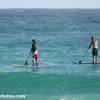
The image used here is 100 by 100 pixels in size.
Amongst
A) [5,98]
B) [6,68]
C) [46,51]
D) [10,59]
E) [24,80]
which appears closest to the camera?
[5,98]

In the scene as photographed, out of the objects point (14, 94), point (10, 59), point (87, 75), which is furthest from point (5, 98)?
point (10, 59)

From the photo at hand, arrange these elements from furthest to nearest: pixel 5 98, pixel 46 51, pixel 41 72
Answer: pixel 46 51, pixel 41 72, pixel 5 98

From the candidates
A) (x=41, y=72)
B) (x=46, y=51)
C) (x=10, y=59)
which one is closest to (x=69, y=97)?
(x=41, y=72)

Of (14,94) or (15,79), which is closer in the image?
(14,94)

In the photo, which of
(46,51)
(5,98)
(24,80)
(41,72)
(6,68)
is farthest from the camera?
(46,51)

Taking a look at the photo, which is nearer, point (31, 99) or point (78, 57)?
point (31, 99)

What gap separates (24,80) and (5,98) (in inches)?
181

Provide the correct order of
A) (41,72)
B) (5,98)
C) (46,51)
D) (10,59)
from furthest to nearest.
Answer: (46,51)
(10,59)
(41,72)
(5,98)

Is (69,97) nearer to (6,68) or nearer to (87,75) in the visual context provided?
(87,75)

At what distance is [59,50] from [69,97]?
23.3 meters

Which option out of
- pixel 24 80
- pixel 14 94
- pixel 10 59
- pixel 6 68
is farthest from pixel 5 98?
pixel 10 59

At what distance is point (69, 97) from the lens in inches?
1096

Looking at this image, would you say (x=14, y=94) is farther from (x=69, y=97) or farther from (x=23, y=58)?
(x=23, y=58)

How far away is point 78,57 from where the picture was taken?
44969 mm
